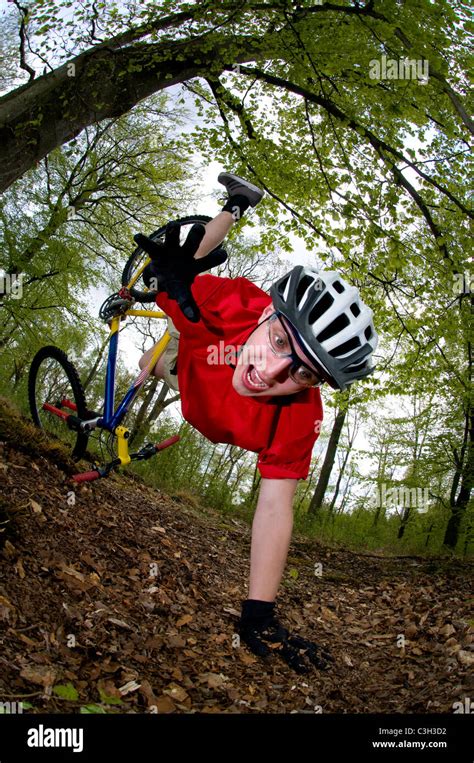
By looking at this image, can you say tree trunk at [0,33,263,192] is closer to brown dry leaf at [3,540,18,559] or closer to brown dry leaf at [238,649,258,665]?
brown dry leaf at [3,540,18,559]

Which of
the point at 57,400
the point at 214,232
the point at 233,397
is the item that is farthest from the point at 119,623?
the point at 57,400

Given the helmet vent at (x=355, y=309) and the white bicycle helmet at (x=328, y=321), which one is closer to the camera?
the white bicycle helmet at (x=328, y=321)

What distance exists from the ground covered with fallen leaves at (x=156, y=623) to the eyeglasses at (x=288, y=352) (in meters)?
1.63

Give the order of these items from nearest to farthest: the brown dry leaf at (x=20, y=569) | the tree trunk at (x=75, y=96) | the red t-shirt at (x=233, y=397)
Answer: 1. the red t-shirt at (x=233, y=397)
2. the brown dry leaf at (x=20, y=569)
3. the tree trunk at (x=75, y=96)

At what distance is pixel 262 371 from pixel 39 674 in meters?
1.66

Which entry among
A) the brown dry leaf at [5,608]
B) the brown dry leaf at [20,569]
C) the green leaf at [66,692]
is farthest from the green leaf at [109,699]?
the brown dry leaf at [20,569]

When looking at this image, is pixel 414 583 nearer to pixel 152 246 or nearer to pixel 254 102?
pixel 152 246

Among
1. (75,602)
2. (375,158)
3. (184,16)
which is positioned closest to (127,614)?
(75,602)

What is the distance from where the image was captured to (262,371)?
→ 100.0 inches

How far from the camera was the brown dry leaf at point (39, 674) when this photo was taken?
7.17 ft

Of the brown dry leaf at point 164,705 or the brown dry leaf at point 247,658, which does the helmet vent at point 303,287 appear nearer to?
the brown dry leaf at point 164,705

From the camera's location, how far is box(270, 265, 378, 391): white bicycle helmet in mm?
2369

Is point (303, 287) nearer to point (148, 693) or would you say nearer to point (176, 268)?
point (176, 268)
